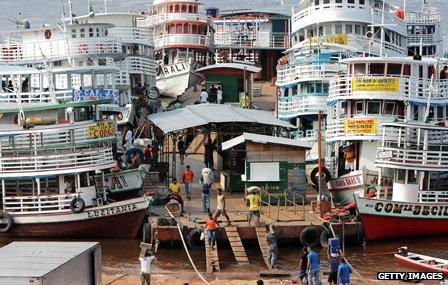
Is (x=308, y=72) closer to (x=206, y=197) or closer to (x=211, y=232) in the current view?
(x=206, y=197)

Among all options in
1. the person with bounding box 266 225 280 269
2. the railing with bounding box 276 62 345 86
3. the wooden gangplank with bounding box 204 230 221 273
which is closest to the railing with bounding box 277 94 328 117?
the railing with bounding box 276 62 345 86

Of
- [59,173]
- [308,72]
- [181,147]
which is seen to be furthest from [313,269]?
[308,72]

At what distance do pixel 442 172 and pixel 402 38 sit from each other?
23977 mm

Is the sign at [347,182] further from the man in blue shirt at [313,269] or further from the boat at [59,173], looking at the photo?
the man in blue shirt at [313,269]

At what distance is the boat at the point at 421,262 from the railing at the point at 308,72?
51.6 ft

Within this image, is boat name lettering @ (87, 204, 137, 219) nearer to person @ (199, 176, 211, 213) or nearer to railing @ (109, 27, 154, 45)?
person @ (199, 176, 211, 213)

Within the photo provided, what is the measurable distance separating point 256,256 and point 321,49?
64.1 feet

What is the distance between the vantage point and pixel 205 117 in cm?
3900

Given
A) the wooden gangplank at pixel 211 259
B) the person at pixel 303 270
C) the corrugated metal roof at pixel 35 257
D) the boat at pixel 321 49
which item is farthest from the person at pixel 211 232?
the boat at pixel 321 49

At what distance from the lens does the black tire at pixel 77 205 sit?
32844 mm

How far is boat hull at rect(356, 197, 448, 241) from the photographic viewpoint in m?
32.7

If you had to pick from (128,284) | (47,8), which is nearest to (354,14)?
(128,284)

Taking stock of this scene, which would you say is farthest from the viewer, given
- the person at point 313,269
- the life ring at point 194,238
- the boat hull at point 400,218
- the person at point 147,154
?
the person at point 147,154

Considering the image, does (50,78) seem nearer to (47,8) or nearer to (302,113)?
(302,113)
